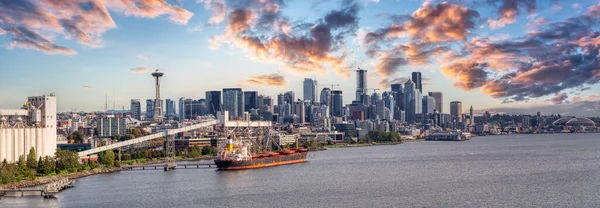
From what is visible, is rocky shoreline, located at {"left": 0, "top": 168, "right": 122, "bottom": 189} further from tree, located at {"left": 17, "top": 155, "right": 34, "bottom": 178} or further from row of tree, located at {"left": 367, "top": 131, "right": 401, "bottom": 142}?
row of tree, located at {"left": 367, "top": 131, "right": 401, "bottom": 142}

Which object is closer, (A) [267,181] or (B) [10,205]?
(B) [10,205]

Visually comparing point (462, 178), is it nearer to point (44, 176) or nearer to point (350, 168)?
point (350, 168)

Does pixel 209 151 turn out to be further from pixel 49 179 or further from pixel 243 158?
pixel 49 179

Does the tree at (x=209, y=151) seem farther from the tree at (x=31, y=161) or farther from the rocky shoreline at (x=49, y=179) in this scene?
the tree at (x=31, y=161)

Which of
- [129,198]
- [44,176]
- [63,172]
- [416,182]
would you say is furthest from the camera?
[63,172]

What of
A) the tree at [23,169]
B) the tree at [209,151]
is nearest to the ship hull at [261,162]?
the tree at [23,169]

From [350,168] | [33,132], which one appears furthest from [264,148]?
[33,132]

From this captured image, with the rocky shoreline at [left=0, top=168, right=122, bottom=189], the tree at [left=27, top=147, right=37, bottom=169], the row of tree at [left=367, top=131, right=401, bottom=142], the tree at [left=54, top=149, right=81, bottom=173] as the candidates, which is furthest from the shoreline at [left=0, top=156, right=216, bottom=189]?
the row of tree at [left=367, top=131, right=401, bottom=142]
